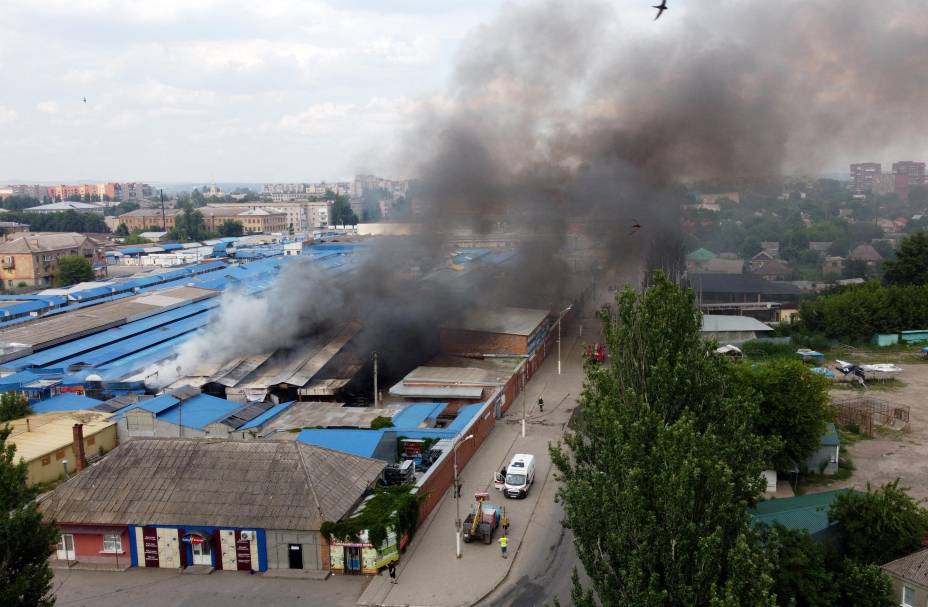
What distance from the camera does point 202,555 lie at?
15984 mm

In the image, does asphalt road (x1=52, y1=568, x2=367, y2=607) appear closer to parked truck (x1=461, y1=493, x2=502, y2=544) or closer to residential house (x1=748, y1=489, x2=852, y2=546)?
parked truck (x1=461, y1=493, x2=502, y2=544)

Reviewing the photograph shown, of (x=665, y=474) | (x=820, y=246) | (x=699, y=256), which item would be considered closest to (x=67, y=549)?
(x=665, y=474)

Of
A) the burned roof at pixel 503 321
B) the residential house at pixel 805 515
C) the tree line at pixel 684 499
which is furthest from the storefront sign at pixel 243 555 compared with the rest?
the burned roof at pixel 503 321

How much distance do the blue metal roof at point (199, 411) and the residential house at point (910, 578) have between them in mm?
17944

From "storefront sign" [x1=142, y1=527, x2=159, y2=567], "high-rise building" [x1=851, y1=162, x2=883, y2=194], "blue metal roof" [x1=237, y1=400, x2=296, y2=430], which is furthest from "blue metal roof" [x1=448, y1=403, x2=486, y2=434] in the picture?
"high-rise building" [x1=851, y1=162, x2=883, y2=194]

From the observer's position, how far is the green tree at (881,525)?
46.8ft

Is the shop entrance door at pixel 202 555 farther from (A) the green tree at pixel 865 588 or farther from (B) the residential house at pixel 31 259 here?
(B) the residential house at pixel 31 259

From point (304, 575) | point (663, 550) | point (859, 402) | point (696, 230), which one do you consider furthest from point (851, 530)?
point (696, 230)

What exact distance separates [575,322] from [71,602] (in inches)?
1337

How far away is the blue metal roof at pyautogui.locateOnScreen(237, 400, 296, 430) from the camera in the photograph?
23.8 meters

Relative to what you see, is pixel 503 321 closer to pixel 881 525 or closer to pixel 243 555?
pixel 243 555

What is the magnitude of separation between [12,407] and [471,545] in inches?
671

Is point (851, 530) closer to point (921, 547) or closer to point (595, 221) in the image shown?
point (921, 547)

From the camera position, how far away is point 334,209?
411 feet
